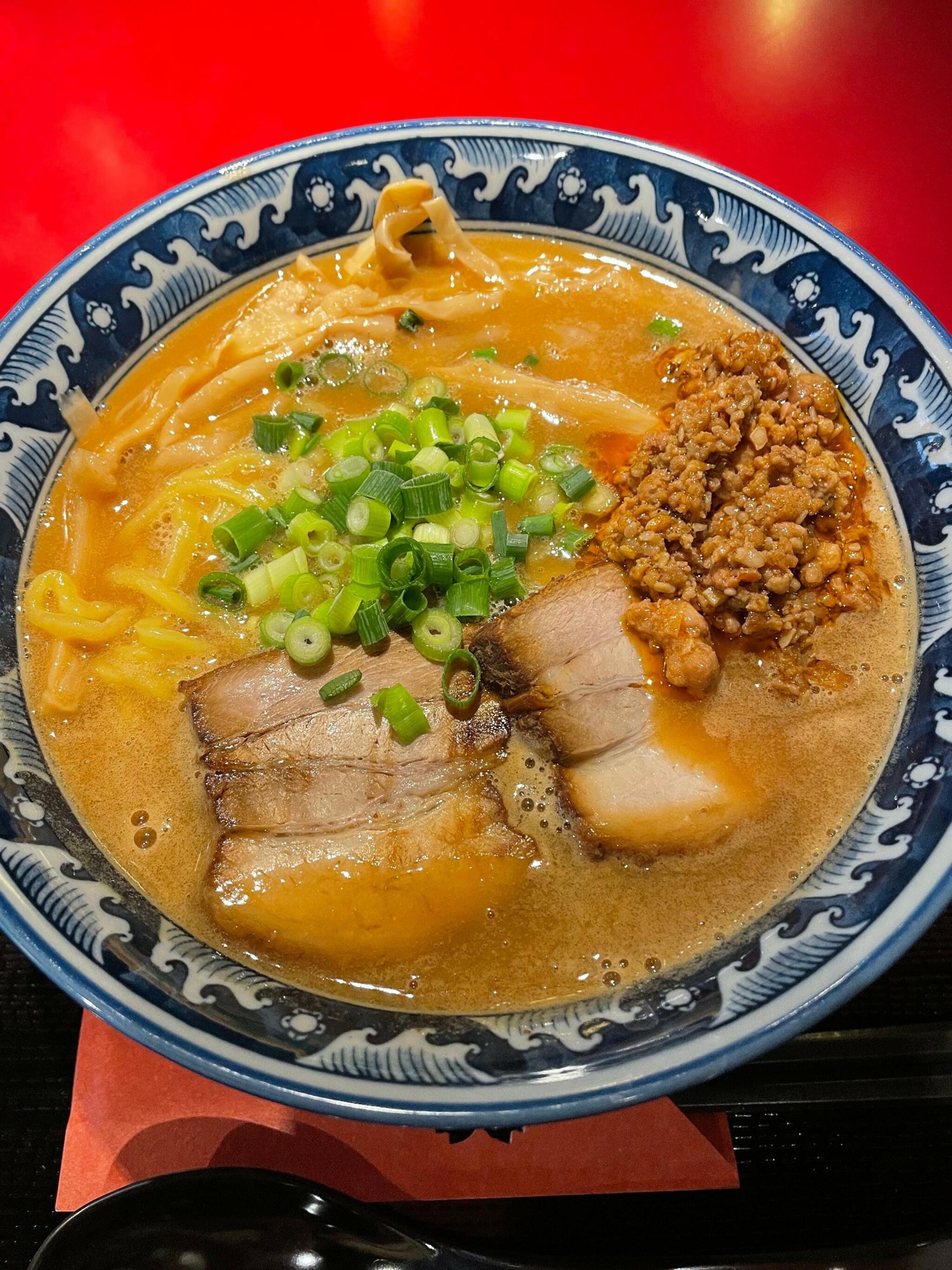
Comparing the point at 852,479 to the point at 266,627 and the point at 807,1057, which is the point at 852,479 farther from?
the point at 266,627

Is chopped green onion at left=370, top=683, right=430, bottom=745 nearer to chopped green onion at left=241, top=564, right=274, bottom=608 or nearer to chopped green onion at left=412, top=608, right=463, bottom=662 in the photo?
chopped green onion at left=412, top=608, right=463, bottom=662

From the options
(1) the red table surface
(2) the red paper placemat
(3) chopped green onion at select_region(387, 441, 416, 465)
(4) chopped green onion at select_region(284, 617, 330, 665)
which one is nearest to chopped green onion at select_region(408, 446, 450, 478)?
(3) chopped green onion at select_region(387, 441, 416, 465)

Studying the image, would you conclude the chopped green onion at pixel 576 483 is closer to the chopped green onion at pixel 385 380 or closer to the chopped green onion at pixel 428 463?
the chopped green onion at pixel 428 463

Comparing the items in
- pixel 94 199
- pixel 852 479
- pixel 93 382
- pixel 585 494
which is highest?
pixel 94 199

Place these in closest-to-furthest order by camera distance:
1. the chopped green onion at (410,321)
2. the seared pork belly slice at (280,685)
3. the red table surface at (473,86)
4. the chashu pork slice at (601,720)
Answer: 1. the chashu pork slice at (601,720)
2. the seared pork belly slice at (280,685)
3. the chopped green onion at (410,321)
4. the red table surface at (473,86)

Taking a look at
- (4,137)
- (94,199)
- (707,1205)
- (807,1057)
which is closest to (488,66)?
(94,199)

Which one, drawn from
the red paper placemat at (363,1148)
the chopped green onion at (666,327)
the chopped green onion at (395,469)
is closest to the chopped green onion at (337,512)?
the chopped green onion at (395,469)
